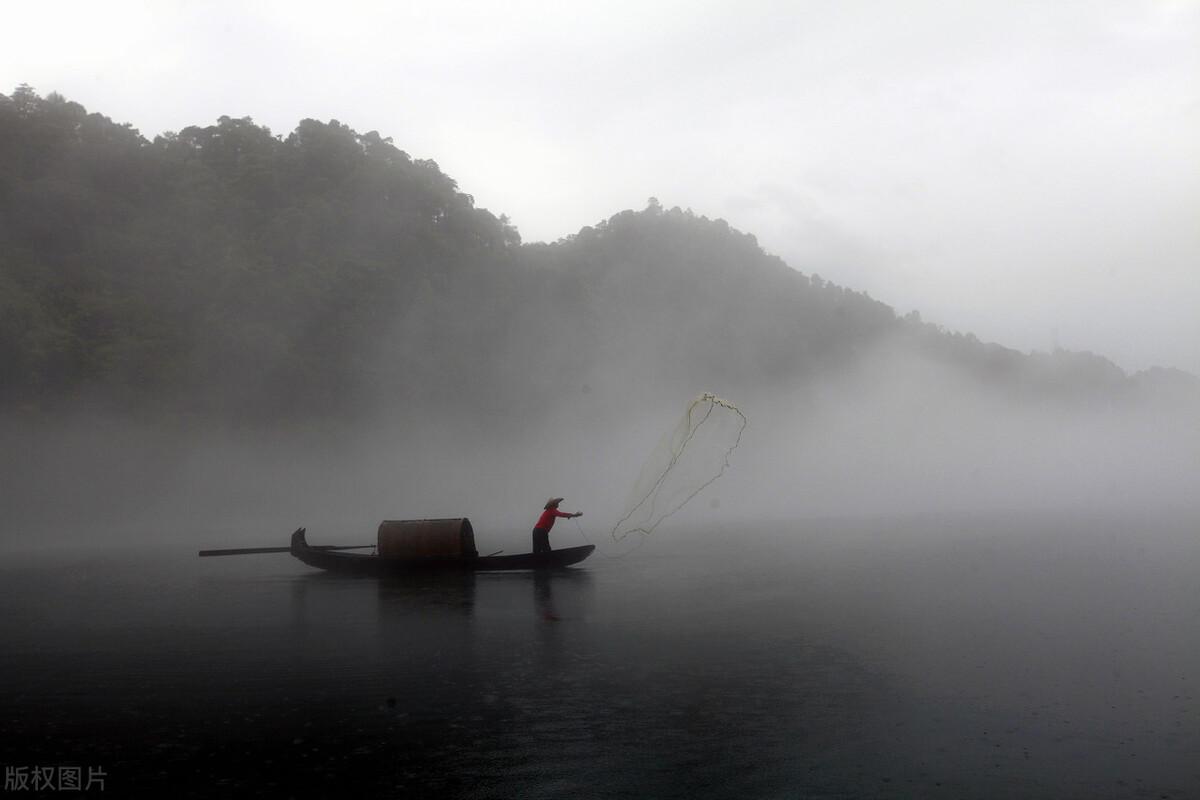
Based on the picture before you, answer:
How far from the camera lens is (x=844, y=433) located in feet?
512

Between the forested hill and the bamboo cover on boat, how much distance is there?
38.4 metres

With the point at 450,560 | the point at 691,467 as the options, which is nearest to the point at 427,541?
the point at 450,560

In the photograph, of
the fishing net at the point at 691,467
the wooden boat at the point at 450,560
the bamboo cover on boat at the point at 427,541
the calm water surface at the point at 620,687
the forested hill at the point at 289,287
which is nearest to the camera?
the calm water surface at the point at 620,687

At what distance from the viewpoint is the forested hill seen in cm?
6372

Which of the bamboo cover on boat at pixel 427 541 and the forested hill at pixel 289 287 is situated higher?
the forested hill at pixel 289 287

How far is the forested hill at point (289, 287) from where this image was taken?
209 ft

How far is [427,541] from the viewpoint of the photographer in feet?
101

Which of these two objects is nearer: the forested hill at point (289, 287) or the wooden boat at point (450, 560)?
the wooden boat at point (450, 560)

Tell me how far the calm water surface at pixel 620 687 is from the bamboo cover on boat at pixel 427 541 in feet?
3.98

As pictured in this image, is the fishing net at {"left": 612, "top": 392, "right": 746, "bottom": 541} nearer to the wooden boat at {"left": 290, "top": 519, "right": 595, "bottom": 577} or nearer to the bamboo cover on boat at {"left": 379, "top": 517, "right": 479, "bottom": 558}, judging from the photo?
the wooden boat at {"left": 290, "top": 519, "right": 595, "bottom": 577}

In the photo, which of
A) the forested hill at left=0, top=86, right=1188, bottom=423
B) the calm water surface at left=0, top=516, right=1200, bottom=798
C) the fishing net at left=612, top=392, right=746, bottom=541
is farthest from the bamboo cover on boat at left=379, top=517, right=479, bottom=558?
the forested hill at left=0, top=86, right=1188, bottom=423

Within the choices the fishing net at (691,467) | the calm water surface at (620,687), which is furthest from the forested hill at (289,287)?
the calm water surface at (620,687)

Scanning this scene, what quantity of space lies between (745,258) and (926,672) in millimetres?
131071

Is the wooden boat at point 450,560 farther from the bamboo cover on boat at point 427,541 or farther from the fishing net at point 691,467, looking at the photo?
the fishing net at point 691,467
